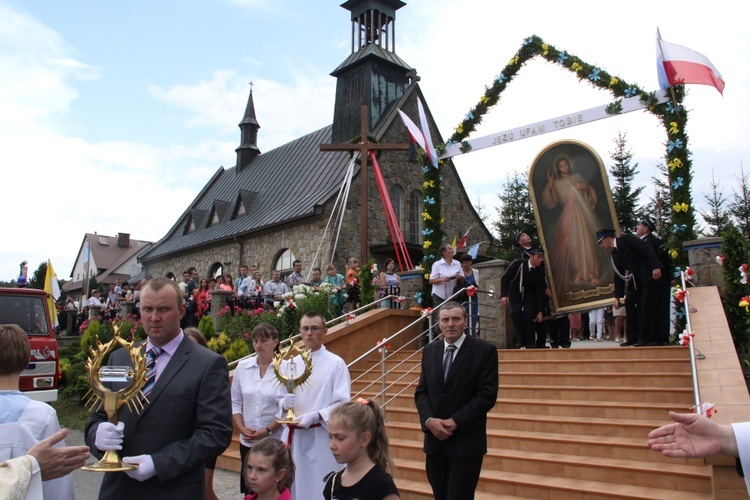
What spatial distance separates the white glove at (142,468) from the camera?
280 cm

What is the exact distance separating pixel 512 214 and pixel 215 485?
28.5 metres

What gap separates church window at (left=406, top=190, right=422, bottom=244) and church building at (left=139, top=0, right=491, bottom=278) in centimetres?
4

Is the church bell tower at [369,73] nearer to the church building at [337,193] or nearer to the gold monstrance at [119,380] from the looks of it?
the church building at [337,193]

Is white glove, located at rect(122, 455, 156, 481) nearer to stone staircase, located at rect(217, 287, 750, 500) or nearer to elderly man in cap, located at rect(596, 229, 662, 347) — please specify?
stone staircase, located at rect(217, 287, 750, 500)

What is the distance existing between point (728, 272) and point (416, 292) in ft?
19.1

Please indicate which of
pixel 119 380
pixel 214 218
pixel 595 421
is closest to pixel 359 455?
pixel 119 380

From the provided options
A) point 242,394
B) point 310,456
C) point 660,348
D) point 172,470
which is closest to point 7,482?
point 172,470

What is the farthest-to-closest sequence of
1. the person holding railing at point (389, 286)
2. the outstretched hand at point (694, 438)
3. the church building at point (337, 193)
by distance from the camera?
the church building at point (337, 193)
the person holding railing at point (389, 286)
the outstretched hand at point (694, 438)

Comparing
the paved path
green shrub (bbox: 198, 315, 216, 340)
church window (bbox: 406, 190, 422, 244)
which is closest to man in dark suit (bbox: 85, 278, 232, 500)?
the paved path

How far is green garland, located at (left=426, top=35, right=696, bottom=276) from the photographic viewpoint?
9383mm

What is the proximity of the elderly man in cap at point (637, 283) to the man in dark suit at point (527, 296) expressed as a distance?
1.16m

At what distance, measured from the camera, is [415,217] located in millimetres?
27219

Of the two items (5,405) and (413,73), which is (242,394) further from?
(413,73)

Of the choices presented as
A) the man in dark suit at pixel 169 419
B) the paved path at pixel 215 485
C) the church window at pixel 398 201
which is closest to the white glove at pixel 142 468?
the man in dark suit at pixel 169 419
